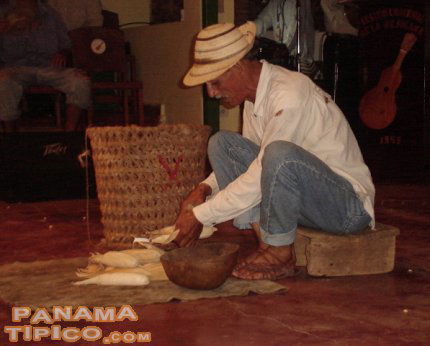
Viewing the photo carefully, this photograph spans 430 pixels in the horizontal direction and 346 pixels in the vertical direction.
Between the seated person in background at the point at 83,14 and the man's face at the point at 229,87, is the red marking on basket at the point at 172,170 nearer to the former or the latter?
the man's face at the point at 229,87

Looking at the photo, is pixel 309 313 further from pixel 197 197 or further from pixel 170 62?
pixel 170 62

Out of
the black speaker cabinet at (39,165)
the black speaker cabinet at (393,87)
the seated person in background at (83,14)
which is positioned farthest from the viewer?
the seated person in background at (83,14)

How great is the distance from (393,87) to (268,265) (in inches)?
135

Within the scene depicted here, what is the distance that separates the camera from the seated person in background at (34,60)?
4.97 metres

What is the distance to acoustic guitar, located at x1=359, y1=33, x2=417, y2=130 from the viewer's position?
17.7ft

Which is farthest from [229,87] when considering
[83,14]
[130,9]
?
[130,9]

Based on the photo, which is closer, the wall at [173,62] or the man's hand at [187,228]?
the man's hand at [187,228]

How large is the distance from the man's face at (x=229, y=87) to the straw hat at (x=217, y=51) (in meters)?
0.03

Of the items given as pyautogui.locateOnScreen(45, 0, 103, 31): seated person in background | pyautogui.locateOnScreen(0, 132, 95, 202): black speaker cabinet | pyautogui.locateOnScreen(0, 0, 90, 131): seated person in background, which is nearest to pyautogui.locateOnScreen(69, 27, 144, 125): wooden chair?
pyautogui.locateOnScreen(0, 0, 90, 131): seated person in background

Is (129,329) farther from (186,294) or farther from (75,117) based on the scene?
(75,117)

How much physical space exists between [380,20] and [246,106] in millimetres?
Answer: 3163

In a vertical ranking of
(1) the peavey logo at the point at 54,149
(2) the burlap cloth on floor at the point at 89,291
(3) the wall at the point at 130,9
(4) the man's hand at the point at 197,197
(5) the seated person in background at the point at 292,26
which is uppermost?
(3) the wall at the point at 130,9

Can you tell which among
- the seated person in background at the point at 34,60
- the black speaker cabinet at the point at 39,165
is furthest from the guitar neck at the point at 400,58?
the black speaker cabinet at the point at 39,165

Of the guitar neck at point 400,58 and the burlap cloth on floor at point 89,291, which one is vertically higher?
the guitar neck at point 400,58
